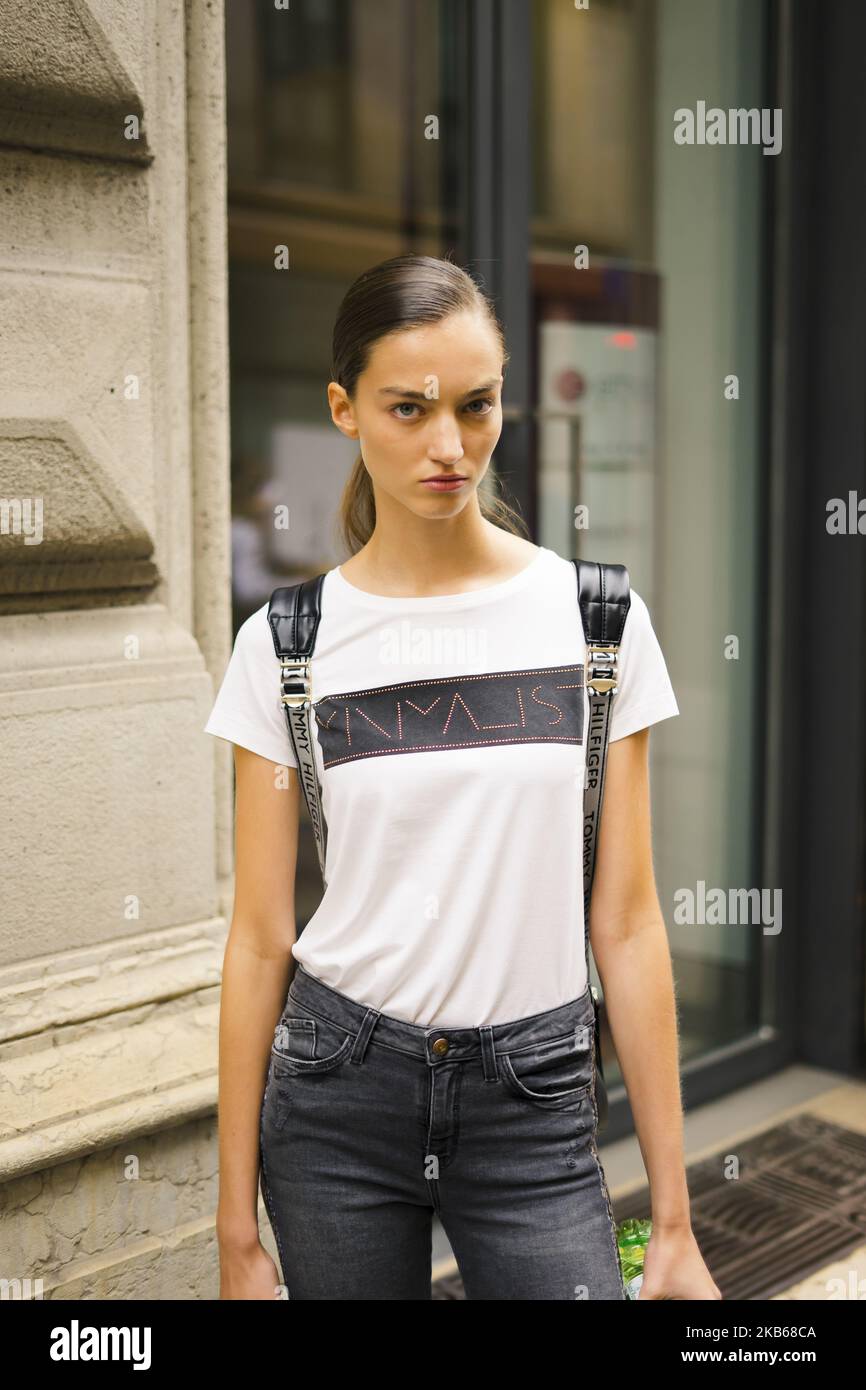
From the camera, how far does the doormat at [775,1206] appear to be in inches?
150

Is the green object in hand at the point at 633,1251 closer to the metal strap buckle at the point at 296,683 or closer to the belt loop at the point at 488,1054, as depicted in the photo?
the belt loop at the point at 488,1054

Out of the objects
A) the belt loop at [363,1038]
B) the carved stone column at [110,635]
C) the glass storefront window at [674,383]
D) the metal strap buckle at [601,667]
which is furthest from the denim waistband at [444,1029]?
the glass storefront window at [674,383]

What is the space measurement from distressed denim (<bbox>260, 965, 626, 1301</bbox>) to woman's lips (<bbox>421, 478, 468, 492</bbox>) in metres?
0.64

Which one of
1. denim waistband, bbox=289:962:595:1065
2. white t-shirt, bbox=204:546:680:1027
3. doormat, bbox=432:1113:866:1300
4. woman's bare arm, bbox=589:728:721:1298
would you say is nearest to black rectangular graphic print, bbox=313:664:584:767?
white t-shirt, bbox=204:546:680:1027

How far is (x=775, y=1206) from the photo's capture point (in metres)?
4.19

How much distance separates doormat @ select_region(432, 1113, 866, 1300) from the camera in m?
3.81

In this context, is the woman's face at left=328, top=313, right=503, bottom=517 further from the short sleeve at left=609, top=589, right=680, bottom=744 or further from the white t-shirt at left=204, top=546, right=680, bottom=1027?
the short sleeve at left=609, top=589, right=680, bottom=744

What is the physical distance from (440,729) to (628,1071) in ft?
1.72

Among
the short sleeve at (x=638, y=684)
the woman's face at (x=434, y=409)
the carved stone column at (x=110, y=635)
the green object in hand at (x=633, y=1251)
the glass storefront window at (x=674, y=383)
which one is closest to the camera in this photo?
the woman's face at (x=434, y=409)

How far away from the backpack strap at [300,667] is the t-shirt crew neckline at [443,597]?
0.05 metres

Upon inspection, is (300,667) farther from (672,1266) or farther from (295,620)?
(672,1266)

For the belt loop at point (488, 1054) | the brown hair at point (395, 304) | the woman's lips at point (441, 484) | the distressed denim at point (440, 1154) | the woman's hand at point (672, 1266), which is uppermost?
the brown hair at point (395, 304)
